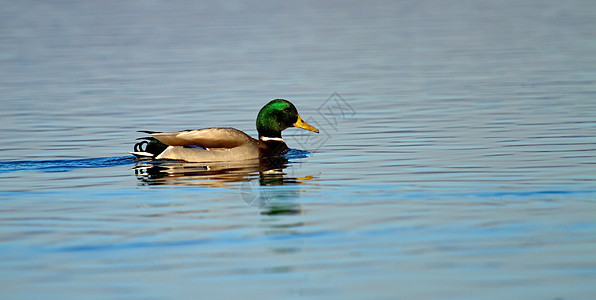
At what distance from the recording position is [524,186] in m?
11.9

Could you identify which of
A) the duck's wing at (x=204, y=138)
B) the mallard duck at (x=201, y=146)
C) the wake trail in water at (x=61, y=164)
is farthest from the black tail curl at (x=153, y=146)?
the wake trail in water at (x=61, y=164)

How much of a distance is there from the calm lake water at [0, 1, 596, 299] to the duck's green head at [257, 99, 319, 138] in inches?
26.3

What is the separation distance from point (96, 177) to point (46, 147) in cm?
330

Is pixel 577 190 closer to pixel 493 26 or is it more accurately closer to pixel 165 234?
pixel 165 234

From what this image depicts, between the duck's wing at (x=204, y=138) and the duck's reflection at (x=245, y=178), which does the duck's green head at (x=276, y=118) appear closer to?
the duck's reflection at (x=245, y=178)

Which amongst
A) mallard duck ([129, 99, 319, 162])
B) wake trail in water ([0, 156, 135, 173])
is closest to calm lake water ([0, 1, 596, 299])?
wake trail in water ([0, 156, 135, 173])

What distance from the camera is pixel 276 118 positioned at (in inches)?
684

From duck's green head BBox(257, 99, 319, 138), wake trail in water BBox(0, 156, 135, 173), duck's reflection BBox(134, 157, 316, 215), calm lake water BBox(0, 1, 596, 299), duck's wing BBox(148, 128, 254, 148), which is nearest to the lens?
calm lake water BBox(0, 1, 596, 299)

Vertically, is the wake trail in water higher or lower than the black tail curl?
lower

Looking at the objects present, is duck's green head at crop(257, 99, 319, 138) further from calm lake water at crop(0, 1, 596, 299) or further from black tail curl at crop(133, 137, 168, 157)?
Result: black tail curl at crop(133, 137, 168, 157)

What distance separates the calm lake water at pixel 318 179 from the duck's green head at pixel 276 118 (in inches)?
26.3

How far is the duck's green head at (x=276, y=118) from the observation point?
17297mm

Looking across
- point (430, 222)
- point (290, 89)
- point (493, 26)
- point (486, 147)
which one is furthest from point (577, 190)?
point (493, 26)

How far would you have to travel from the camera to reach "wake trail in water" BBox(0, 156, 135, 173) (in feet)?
48.2
